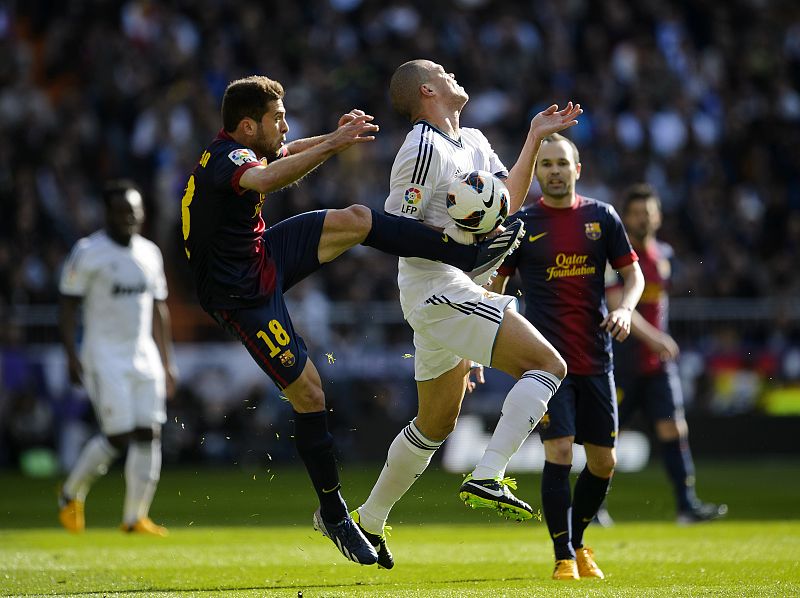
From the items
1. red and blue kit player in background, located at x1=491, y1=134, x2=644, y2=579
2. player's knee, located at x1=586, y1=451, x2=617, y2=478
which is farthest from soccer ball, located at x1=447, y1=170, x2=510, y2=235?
player's knee, located at x1=586, y1=451, x2=617, y2=478

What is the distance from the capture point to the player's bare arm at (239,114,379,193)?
22.1 feet

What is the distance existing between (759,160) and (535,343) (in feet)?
50.7

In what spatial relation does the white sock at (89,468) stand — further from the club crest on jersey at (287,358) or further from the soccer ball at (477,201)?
the soccer ball at (477,201)

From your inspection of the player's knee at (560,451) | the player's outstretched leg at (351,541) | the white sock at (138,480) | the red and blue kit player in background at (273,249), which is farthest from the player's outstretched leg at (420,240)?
the white sock at (138,480)

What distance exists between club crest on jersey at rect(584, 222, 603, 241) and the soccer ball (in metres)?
1.19

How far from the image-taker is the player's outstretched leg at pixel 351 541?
23.5ft

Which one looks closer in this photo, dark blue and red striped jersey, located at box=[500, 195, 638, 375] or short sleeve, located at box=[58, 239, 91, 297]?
dark blue and red striped jersey, located at box=[500, 195, 638, 375]

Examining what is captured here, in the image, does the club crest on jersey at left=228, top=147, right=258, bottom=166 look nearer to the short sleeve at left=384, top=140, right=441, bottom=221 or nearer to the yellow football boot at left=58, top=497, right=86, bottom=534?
the short sleeve at left=384, top=140, right=441, bottom=221

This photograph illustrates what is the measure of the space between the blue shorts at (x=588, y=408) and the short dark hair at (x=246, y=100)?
2.42 m

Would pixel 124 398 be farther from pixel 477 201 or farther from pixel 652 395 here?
pixel 477 201

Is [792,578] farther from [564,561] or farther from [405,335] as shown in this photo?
[405,335]

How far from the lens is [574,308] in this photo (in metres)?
8.16

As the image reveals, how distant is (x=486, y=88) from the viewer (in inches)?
845

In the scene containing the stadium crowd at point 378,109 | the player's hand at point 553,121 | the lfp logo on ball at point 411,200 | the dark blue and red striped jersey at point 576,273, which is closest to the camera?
the lfp logo on ball at point 411,200
